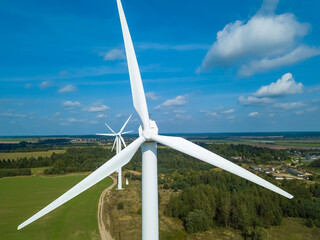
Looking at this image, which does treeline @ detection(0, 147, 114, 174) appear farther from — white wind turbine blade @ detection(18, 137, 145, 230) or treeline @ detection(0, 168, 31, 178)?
white wind turbine blade @ detection(18, 137, 145, 230)

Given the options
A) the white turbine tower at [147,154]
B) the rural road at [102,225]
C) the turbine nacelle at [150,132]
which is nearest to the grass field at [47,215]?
the rural road at [102,225]

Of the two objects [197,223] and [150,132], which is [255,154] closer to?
[197,223]

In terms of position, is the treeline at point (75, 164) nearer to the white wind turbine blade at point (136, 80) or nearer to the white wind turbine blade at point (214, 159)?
the white wind turbine blade at point (136, 80)

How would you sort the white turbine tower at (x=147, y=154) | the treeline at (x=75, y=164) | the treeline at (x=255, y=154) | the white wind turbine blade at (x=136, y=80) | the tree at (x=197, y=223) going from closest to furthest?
Result: the white turbine tower at (x=147, y=154) → the white wind turbine blade at (x=136, y=80) → the tree at (x=197, y=223) → the treeline at (x=75, y=164) → the treeline at (x=255, y=154)

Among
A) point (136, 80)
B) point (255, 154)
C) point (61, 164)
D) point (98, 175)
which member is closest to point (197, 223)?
point (98, 175)

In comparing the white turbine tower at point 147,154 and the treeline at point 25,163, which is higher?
the white turbine tower at point 147,154

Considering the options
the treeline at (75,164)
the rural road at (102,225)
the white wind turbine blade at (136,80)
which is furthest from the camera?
the treeline at (75,164)

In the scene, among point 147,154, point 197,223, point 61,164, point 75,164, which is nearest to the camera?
point 147,154
